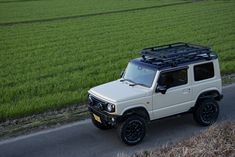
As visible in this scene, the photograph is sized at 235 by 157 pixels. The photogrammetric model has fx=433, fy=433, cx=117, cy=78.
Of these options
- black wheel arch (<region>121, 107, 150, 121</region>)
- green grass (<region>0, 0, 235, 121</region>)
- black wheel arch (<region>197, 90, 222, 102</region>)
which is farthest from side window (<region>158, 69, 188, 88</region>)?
green grass (<region>0, 0, 235, 121</region>)

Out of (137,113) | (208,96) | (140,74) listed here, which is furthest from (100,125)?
(208,96)

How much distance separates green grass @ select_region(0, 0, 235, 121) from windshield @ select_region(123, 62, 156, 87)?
2.98 metres

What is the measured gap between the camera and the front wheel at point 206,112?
11.7m

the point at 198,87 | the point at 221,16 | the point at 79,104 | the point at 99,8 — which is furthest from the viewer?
the point at 99,8

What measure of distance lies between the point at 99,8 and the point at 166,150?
33507 mm

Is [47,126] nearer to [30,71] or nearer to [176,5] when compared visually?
[30,71]

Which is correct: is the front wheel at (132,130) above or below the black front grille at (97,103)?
below

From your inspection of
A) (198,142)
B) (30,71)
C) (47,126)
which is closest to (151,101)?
(198,142)

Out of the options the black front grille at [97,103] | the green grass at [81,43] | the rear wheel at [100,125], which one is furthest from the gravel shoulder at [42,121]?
the black front grille at [97,103]

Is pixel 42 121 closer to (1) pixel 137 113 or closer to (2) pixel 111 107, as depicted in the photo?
(2) pixel 111 107

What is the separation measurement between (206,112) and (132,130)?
94.4 inches

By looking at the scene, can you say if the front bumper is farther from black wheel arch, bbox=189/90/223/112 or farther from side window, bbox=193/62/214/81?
side window, bbox=193/62/214/81

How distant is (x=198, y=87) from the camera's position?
38.0ft

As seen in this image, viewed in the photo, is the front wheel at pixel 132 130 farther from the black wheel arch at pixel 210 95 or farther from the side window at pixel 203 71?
the side window at pixel 203 71
